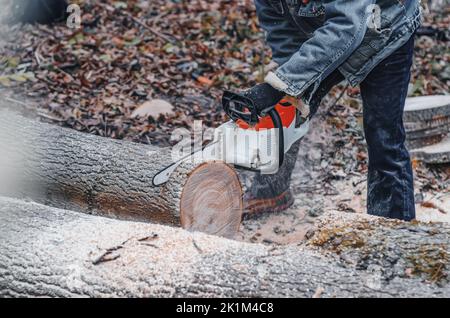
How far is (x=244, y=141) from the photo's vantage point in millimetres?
2814

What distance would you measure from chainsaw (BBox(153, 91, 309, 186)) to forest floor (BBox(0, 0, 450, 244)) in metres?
0.73

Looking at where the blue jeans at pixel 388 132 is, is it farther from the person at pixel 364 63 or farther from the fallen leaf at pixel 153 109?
the fallen leaf at pixel 153 109

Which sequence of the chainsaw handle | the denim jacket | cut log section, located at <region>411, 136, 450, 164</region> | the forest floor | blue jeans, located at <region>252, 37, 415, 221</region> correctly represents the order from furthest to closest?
cut log section, located at <region>411, 136, 450, 164</region>
the forest floor
blue jeans, located at <region>252, 37, 415, 221</region>
the chainsaw handle
the denim jacket

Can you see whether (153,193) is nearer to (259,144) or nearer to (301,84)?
(259,144)

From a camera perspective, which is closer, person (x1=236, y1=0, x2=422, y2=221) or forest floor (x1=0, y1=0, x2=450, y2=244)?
person (x1=236, y1=0, x2=422, y2=221)

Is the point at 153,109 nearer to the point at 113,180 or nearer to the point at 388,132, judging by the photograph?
the point at 113,180

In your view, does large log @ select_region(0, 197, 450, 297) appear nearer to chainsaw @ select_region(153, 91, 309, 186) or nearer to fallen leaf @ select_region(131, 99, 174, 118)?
chainsaw @ select_region(153, 91, 309, 186)

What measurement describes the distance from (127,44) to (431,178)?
303 centimetres

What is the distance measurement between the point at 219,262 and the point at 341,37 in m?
1.21

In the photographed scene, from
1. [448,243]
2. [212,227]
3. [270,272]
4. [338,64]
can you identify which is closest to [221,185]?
[212,227]

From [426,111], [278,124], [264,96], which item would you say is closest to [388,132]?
[278,124]

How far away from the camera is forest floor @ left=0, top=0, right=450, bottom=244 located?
12.8ft

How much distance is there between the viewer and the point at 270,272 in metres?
1.96

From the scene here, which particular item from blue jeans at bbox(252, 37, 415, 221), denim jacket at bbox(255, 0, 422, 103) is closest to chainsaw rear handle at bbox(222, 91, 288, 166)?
denim jacket at bbox(255, 0, 422, 103)
